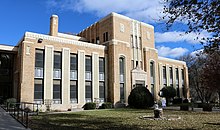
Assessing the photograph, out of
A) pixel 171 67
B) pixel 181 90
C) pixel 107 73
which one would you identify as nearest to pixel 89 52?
pixel 107 73

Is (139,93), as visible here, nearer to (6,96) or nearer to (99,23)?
(99,23)

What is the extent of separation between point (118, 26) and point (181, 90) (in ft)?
65.4

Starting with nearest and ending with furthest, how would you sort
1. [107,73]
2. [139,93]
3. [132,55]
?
[139,93]
[107,73]
[132,55]

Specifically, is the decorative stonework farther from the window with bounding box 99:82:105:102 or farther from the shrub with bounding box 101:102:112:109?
the shrub with bounding box 101:102:112:109

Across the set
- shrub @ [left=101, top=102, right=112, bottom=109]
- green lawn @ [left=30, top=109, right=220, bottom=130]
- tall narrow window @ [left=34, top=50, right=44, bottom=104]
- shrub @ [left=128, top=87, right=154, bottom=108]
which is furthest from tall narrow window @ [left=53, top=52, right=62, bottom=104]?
green lawn @ [left=30, top=109, right=220, bottom=130]

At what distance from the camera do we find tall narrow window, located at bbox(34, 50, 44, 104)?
24.5m

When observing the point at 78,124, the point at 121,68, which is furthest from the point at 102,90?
the point at 78,124

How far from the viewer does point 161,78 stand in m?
39.0

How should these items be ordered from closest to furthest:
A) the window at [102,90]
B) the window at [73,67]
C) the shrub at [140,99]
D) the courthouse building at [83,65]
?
the courthouse building at [83,65] → the shrub at [140,99] → the window at [73,67] → the window at [102,90]

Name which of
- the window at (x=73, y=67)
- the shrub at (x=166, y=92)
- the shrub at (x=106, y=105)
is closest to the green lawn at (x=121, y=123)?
the window at (x=73, y=67)

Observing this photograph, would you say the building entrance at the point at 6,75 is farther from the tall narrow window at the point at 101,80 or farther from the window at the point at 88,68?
the tall narrow window at the point at 101,80

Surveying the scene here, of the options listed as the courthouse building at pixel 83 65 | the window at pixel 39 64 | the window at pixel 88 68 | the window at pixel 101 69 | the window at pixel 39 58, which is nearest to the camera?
the courthouse building at pixel 83 65

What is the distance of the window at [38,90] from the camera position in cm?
2444

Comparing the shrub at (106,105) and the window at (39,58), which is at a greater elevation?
the window at (39,58)
